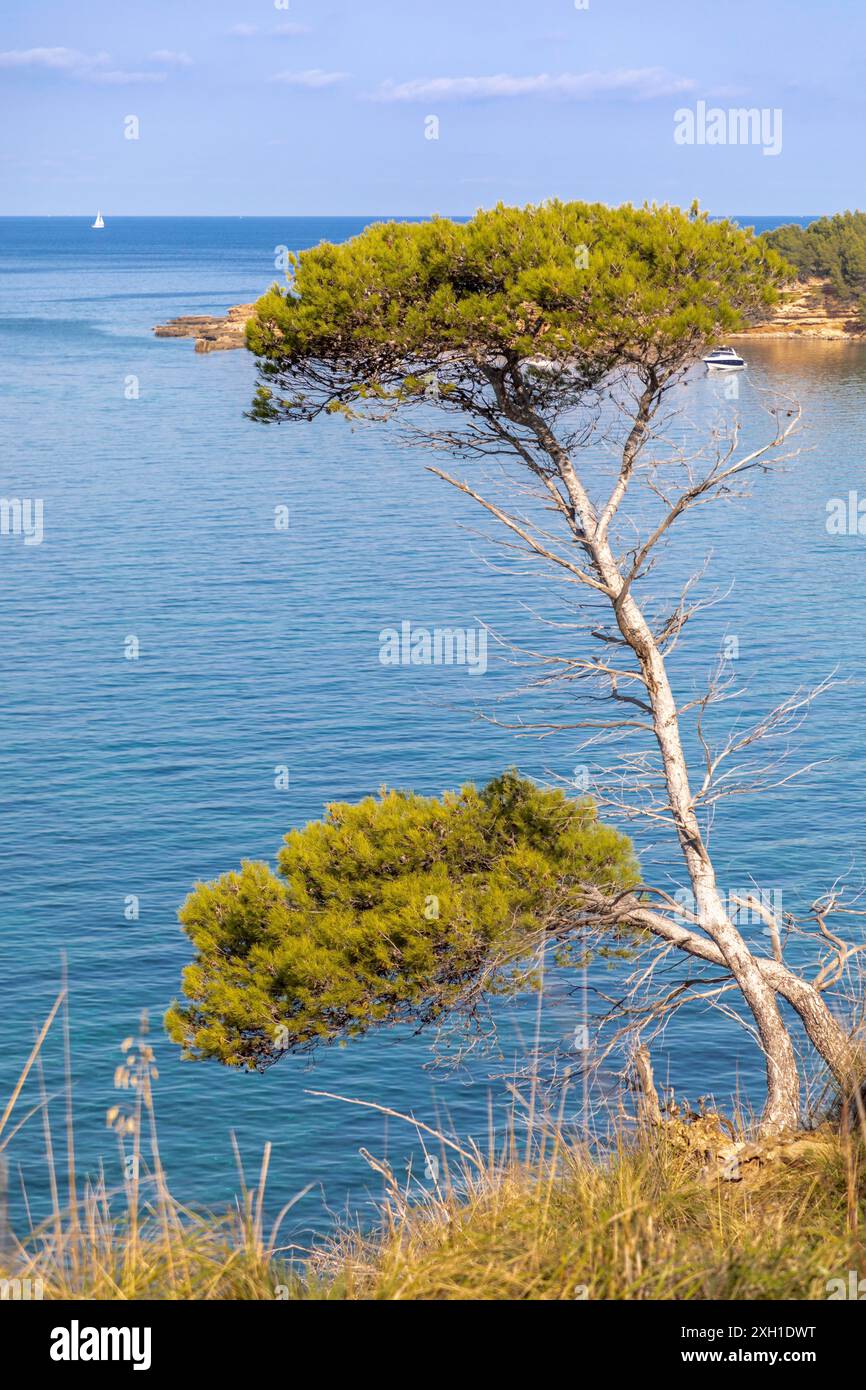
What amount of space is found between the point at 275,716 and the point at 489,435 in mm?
30019

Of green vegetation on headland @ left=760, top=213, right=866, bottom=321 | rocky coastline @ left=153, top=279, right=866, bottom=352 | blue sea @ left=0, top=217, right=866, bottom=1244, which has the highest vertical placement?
green vegetation on headland @ left=760, top=213, right=866, bottom=321

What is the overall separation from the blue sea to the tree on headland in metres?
1.25

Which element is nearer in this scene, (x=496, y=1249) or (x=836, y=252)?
(x=496, y=1249)

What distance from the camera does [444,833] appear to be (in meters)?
13.3

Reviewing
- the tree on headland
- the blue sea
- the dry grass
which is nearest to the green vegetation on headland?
the blue sea

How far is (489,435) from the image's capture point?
13.0 metres

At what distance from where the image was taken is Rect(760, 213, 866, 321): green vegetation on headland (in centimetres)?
12119

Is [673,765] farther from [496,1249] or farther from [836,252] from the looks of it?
[836,252]

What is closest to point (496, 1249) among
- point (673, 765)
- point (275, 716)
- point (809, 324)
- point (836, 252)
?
point (673, 765)

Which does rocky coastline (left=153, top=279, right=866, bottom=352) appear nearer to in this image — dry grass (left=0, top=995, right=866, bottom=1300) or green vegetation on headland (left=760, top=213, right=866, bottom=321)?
green vegetation on headland (left=760, top=213, right=866, bottom=321)

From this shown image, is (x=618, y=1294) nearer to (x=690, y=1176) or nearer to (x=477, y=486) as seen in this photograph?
(x=690, y=1176)

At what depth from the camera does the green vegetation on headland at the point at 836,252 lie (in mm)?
121188

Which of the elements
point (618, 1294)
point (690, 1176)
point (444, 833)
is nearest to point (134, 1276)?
point (618, 1294)

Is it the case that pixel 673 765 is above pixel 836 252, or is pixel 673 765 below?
below
